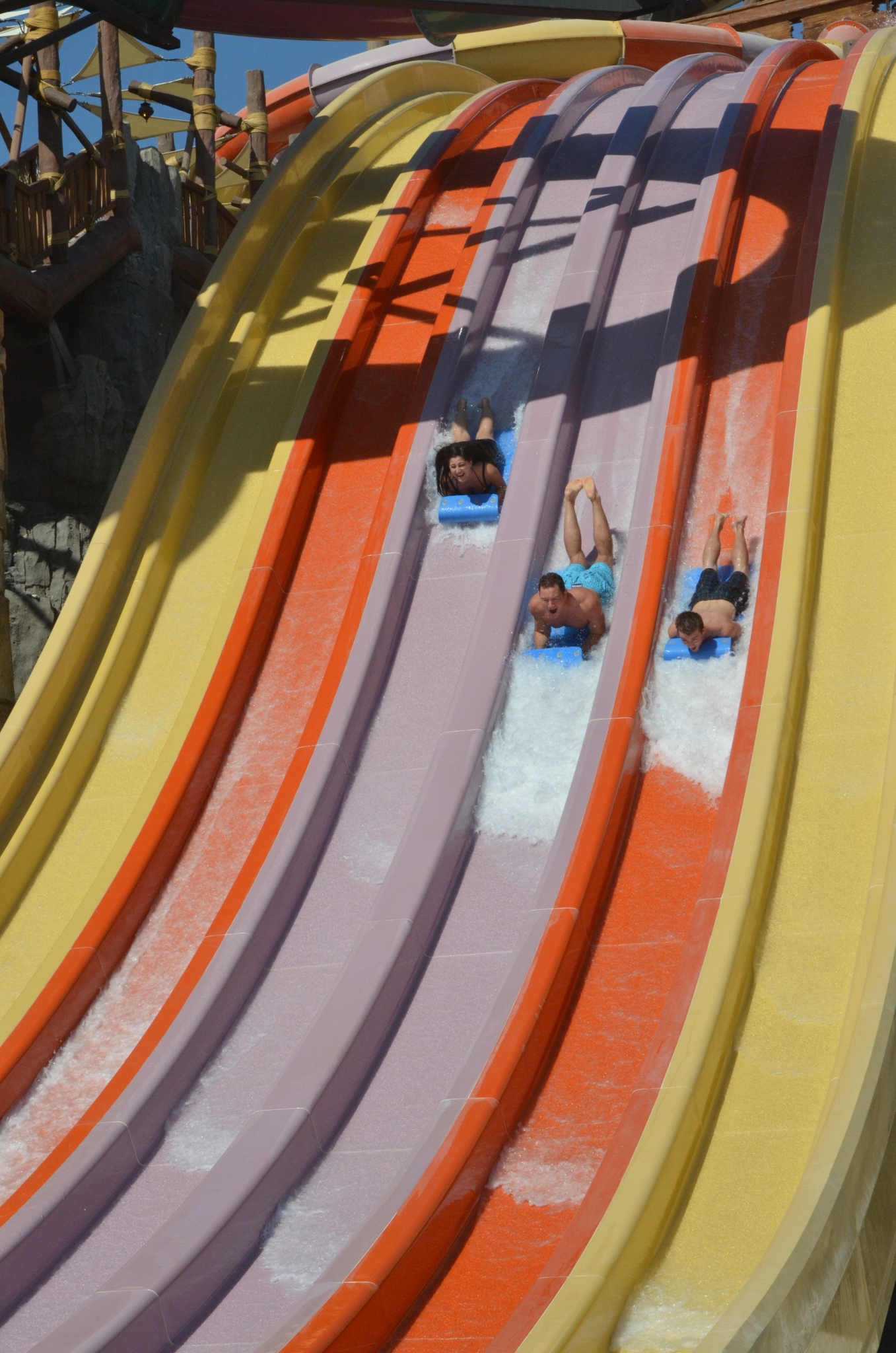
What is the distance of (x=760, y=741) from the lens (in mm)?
5746

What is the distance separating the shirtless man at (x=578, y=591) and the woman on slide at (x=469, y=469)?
19.2 inches

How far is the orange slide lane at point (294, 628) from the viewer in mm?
6203

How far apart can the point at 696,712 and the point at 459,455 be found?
1.98 meters

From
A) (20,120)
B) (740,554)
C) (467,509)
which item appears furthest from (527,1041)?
(20,120)

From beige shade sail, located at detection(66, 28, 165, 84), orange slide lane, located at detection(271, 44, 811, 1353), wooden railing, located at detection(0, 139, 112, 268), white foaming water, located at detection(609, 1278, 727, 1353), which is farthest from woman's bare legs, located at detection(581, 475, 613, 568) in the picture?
beige shade sail, located at detection(66, 28, 165, 84)

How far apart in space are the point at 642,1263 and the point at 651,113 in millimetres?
7598

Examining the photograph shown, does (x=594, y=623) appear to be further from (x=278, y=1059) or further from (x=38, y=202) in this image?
(x=38, y=202)

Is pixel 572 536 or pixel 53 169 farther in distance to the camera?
pixel 53 169

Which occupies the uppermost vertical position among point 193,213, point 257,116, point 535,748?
point 257,116

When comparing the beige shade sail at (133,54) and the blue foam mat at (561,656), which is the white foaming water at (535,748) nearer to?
the blue foam mat at (561,656)

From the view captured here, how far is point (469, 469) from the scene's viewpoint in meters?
7.43

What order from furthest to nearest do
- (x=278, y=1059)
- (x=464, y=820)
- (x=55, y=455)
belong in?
(x=55, y=455) < (x=464, y=820) < (x=278, y=1059)

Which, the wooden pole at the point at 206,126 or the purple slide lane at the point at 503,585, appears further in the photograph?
the wooden pole at the point at 206,126

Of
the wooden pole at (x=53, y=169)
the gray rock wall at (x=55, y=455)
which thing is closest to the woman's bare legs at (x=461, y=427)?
the gray rock wall at (x=55, y=455)
